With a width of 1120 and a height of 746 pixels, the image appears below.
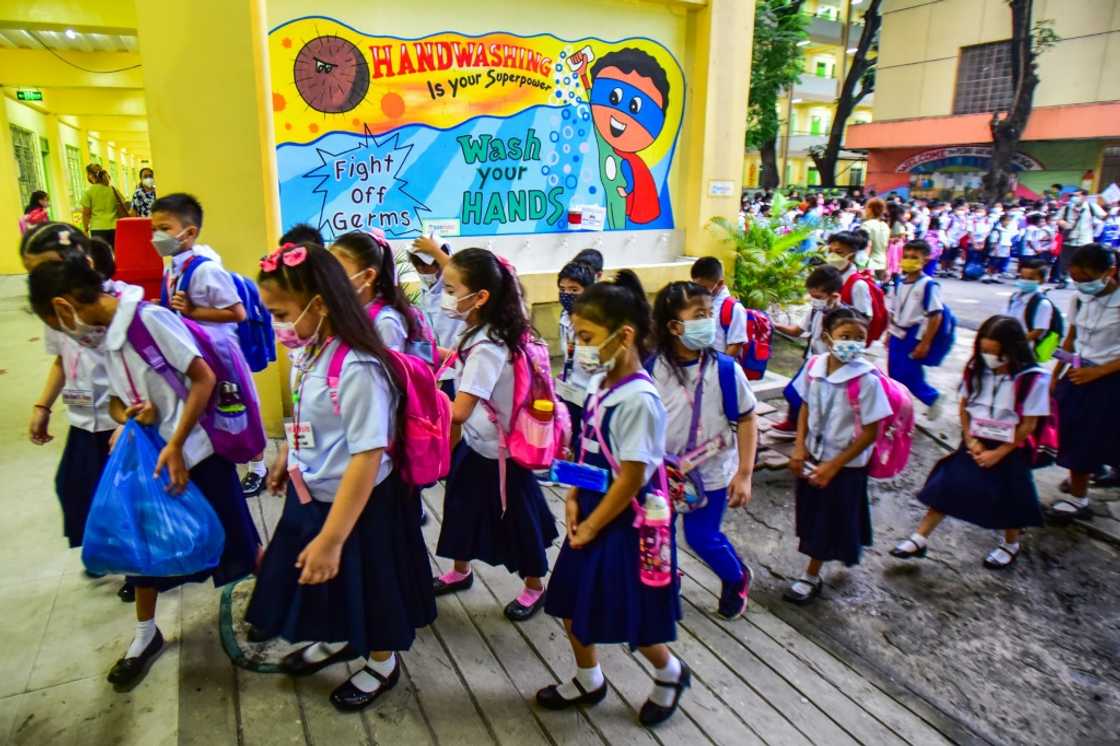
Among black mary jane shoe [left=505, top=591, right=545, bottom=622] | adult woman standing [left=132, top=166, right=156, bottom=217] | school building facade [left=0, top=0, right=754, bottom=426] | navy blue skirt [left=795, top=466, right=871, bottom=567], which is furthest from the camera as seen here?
adult woman standing [left=132, top=166, right=156, bottom=217]

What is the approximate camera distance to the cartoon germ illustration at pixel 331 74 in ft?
17.6

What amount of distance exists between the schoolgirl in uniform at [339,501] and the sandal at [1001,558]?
312cm

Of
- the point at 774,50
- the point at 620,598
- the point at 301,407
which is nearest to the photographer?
the point at 301,407

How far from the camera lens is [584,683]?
7.89 ft

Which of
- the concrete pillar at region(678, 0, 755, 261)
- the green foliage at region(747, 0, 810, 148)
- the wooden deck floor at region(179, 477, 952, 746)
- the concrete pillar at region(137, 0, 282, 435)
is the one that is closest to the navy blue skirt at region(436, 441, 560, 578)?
the wooden deck floor at region(179, 477, 952, 746)

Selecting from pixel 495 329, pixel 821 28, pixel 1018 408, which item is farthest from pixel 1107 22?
pixel 495 329

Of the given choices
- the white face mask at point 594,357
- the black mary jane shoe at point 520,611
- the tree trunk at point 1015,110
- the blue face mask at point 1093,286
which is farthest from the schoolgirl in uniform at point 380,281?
the tree trunk at point 1015,110

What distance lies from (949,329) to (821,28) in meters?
35.8

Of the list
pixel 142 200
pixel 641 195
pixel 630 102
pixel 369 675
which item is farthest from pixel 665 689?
pixel 142 200

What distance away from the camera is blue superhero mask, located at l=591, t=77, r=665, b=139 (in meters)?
6.93

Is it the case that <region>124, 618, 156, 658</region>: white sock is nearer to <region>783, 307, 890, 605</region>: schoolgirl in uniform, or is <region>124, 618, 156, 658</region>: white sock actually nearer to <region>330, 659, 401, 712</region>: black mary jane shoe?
<region>330, 659, 401, 712</region>: black mary jane shoe

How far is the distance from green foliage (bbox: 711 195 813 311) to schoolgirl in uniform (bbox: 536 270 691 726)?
18.3 feet

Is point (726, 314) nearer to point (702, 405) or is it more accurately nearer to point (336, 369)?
point (702, 405)

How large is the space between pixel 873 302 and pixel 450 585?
151 inches
